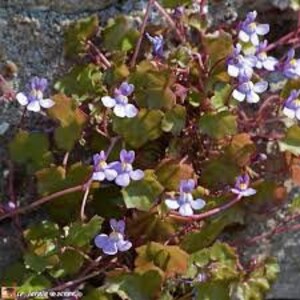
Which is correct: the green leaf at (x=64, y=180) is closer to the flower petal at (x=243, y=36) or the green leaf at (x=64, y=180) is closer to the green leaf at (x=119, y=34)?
the green leaf at (x=119, y=34)

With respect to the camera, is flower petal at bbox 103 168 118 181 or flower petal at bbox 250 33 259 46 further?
flower petal at bbox 250 33 259 46

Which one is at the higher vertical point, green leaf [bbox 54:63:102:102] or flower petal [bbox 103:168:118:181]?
green leaf [bbox 54:63:102:102]

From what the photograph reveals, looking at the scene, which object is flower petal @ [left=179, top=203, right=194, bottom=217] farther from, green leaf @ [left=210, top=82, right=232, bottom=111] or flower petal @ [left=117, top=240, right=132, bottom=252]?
green leaf @ [left=210, top=82, right=232, bottom=111]

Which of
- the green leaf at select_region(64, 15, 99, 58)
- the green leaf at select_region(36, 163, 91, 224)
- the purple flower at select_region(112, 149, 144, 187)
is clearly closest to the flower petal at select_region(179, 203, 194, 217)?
the purple flower at select_region(112, 149, 144, 187)

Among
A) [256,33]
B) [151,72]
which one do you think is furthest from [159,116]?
[256,33]

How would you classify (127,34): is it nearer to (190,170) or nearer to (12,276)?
(190,170)

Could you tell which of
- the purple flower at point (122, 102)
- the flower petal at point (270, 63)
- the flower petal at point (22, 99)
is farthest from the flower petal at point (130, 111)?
the flower petal at point (270, 63)

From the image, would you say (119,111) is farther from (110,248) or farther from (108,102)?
(110,248)
